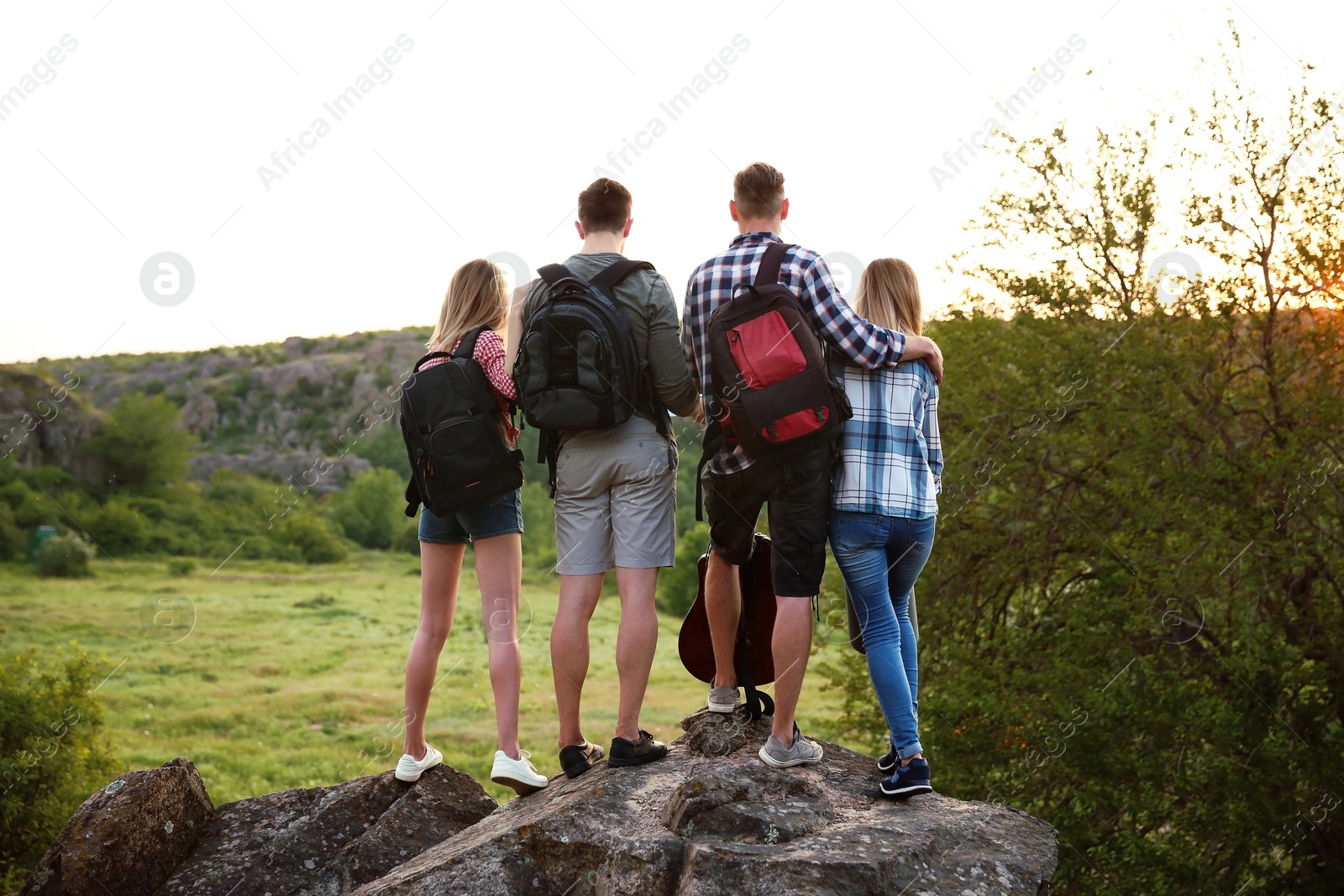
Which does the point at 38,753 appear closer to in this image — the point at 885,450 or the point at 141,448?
the point at 885,450

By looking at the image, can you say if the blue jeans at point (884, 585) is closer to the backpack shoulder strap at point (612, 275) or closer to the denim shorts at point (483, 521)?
the backpack shoulder strap at point (612, 275)

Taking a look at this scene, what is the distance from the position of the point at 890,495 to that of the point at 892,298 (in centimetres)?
75

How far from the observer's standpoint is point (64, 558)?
193 feet

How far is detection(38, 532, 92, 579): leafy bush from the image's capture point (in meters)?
57.7

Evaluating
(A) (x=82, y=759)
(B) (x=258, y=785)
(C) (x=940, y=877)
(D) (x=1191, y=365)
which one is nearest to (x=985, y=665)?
(D) (x=1191, y=365)

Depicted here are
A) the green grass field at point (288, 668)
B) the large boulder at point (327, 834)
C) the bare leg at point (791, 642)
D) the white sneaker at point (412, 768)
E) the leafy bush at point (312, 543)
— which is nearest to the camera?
the bare leg at point (791, 642)

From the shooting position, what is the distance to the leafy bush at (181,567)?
2539 inches

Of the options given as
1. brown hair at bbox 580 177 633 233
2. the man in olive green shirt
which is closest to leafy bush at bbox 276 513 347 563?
the man in olive green shirt

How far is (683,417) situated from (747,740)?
4.76 feet

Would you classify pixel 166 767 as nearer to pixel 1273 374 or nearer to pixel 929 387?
pixel 929 387

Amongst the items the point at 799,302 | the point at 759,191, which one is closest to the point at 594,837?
the point at 799,302

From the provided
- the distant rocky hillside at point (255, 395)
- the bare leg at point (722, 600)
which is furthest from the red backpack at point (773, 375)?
the distant rocky hillside at point (255, 395)

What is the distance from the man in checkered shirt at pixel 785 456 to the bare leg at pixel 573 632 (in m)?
0.56

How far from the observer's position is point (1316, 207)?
35.9ft
